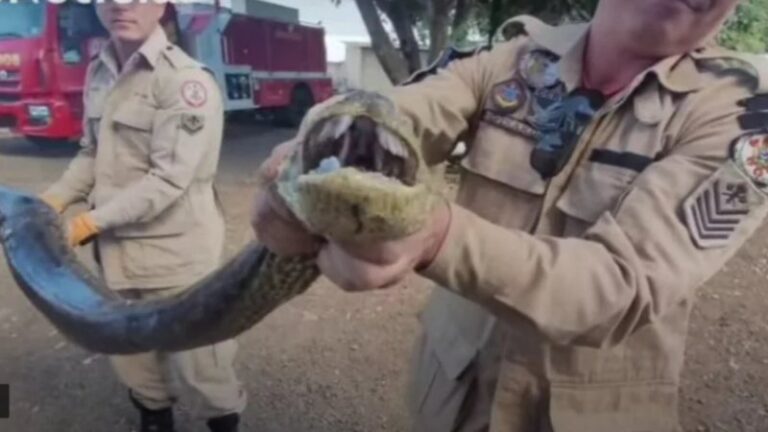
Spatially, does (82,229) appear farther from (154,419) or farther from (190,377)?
(154,419)

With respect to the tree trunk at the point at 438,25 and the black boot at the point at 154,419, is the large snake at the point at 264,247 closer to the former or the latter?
the black boot at the point at 154,419

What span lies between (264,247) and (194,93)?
1.68 metres

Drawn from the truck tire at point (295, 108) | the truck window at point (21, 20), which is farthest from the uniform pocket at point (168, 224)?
the truck tire at point (295, 108)

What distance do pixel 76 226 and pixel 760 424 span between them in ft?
9.16

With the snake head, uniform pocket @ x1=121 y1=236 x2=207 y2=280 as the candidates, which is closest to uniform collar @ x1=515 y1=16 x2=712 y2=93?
the snake head

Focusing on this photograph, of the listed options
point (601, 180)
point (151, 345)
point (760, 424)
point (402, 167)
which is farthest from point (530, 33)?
point (760, 424)

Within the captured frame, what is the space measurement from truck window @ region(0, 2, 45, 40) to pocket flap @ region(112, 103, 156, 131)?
25.0 feet

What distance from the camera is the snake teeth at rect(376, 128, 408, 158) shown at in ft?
2.67

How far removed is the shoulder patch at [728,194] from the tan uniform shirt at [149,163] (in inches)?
74.8

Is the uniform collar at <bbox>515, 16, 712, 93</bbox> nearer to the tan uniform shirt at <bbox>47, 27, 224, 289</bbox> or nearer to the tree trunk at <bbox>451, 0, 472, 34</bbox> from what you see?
the tan uniform shirt at <bbox>47, 27, 224, 289</bbox>

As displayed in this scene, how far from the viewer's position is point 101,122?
2746mm

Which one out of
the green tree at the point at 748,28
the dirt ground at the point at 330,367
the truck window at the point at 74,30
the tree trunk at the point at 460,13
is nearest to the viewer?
the dirt ground at the point at 330,367

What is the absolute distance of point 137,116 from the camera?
2701 millimetres

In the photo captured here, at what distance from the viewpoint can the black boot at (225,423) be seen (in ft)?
9.87
